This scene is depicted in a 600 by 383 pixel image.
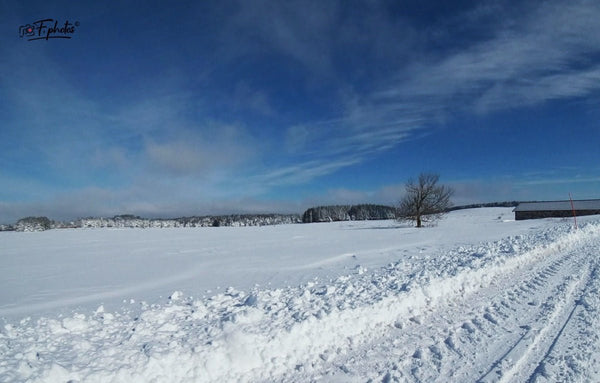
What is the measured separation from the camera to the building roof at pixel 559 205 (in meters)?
58.4

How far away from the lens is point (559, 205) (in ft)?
197

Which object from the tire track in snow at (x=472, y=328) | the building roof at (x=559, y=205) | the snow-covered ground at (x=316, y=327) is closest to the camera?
the snow-covered ground at (x=316, y=327)

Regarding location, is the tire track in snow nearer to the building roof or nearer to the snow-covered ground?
the snow-covered ground

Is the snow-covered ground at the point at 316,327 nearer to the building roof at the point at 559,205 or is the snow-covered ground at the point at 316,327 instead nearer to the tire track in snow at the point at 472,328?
the tire track in snow at the point at 472,328

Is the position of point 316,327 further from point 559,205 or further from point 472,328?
A: point 559,205

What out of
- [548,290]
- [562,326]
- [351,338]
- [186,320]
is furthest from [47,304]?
[548,290]

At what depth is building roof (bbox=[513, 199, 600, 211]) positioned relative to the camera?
191ft

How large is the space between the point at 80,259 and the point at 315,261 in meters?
10.7

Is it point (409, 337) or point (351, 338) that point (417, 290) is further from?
point (351, 338)

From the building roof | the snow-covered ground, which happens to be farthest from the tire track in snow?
the building roof

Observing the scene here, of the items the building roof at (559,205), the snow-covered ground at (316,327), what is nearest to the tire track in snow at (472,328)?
the snow-covered ground at (316,327)

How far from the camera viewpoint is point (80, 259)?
15.0m

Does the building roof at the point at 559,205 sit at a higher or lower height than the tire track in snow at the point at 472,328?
higher

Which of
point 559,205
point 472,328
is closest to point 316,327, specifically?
point 472,328
